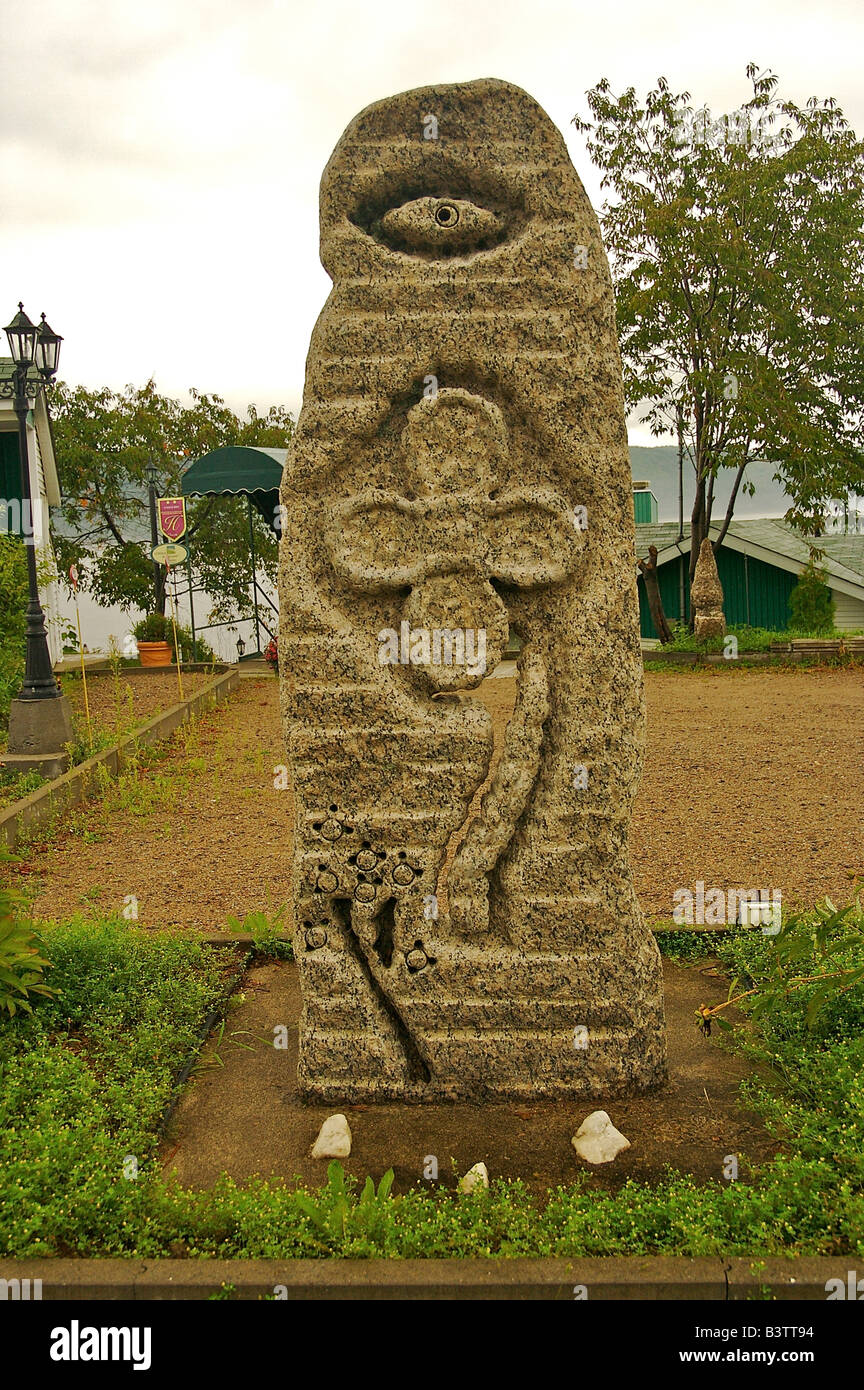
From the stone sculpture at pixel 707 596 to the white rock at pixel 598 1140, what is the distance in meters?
15.7

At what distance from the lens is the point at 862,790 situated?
28.1ft

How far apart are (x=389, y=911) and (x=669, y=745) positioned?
24.2ft

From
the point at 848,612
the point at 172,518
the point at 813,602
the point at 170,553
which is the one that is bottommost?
the point at 848,612

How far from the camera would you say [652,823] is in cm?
789

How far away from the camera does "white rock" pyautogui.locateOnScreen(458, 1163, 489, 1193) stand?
3184mm

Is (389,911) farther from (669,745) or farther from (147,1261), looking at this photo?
(669,745)

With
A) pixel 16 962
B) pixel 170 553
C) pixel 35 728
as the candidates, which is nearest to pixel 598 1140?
pixel 16 962

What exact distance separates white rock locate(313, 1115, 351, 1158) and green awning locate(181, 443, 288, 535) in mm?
13836

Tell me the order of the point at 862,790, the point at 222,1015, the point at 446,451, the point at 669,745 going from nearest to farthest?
the point at 446,451 → the point at 222,1015 → the point at 862,790 → the point at 669,745

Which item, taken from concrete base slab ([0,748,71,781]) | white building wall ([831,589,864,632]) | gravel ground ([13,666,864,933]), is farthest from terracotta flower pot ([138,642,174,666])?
white building wall ([831,589,864,632])

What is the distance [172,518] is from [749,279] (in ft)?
32.8

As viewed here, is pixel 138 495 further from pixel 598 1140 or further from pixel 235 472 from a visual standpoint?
pixel 598 1140

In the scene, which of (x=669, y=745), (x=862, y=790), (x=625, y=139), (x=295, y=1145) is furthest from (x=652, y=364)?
(x=295, y=1145)

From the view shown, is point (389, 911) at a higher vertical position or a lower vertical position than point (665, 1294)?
higher
